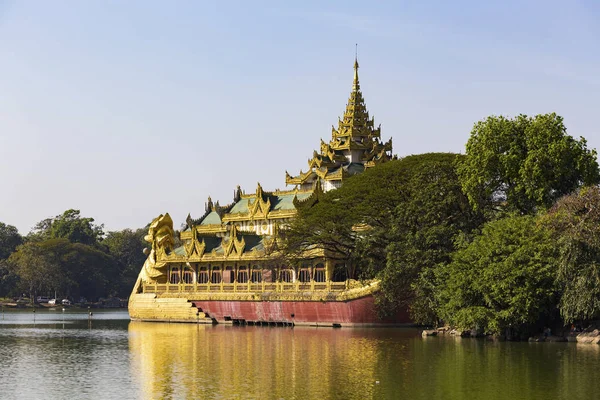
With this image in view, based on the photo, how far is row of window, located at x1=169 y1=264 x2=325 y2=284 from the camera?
2512 inches

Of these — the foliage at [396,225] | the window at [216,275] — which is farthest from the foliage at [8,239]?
the foliage at [396,225]

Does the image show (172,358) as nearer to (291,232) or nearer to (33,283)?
(291,232)

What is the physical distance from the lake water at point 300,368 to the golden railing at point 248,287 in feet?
17.3

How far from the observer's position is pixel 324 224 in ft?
194

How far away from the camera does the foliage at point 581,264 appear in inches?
1705

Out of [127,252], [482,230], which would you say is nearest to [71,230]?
[127,252]

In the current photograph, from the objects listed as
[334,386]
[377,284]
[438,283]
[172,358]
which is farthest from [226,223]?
[334,386]

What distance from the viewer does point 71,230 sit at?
146 meters

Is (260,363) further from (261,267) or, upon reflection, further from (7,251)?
(7,251)

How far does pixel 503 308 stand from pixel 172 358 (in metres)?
14.2

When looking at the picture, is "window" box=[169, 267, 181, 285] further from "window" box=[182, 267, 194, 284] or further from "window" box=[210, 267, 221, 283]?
"window" box=[210, 267, 221, 283]

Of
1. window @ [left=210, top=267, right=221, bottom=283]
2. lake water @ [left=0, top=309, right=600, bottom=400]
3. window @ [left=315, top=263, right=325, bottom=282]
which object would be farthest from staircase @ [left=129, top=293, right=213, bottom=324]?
lake water @ [left=0, top=309, right=600, bottom=400]

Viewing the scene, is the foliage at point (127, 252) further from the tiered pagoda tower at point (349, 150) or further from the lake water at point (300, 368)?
the lake water at point (300, 368)

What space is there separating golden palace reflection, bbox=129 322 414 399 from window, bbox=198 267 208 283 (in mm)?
12943
